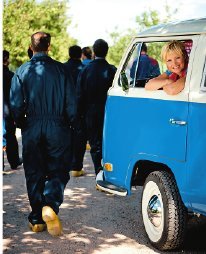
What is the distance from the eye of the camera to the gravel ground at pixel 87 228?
18.5ft

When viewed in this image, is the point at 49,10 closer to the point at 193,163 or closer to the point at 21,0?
the point at 21,0

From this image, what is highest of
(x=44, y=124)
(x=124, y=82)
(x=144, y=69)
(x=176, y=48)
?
(x=176, y=48)

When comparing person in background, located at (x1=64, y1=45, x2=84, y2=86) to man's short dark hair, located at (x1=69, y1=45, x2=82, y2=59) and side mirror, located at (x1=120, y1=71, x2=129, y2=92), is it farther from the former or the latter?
side mirror, located at (x1=120, y1=71, x2=129, y2=92)

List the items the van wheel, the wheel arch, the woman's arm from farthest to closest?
the wheel arch < the woman's arm < the van wheel

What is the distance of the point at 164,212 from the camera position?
530 centimetres

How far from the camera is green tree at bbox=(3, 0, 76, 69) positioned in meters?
26.6

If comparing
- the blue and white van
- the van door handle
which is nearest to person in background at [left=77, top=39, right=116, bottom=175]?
the blue and white van

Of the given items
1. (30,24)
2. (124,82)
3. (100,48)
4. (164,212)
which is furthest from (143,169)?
(30,24)

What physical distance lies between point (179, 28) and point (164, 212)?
65.3 inches

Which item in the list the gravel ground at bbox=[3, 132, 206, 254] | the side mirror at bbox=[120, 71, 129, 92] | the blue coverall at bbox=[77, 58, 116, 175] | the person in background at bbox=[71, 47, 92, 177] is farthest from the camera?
the person in background at bbox=[71, 47, 92, 177]

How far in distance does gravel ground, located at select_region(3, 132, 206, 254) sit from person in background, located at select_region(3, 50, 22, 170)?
149 centimetres

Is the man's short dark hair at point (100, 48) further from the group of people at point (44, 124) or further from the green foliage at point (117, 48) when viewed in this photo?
the green foliage at point (117, 48)

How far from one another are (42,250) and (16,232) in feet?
2.41

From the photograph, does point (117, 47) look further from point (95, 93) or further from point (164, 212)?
point (164, 212)
